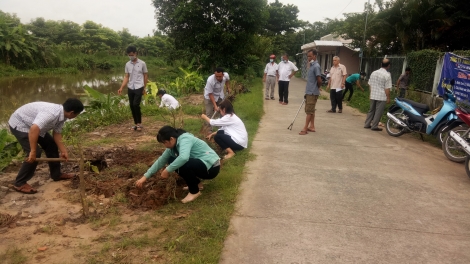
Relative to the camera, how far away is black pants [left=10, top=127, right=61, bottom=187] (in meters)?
4.30

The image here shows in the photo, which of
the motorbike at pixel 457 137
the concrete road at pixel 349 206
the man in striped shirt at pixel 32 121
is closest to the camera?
the concrete road at pixel 349 206

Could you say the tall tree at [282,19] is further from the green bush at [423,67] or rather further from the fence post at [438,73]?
the fence post at [438,73]

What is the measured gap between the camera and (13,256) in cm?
291

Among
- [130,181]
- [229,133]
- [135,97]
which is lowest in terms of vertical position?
[130,181]

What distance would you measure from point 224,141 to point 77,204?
2417 mm

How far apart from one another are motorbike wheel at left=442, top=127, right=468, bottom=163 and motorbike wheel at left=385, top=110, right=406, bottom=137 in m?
1.34

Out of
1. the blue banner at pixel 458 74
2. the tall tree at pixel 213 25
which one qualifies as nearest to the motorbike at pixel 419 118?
the blue banner at pixel 458 74

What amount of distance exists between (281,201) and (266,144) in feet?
8.49

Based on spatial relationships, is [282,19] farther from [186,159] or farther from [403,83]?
[186,159]

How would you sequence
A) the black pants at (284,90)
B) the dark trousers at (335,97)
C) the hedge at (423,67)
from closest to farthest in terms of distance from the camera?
the hedge at (423,67)
the dark trousers at (335,97)
the black pants at (284,90)

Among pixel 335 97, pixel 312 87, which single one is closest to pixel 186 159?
pixel 312 87

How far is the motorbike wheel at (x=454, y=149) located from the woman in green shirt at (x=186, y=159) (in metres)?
4.16

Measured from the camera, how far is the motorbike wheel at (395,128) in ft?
24.4

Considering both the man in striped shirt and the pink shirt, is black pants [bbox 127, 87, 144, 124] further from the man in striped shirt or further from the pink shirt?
the pink shirt
